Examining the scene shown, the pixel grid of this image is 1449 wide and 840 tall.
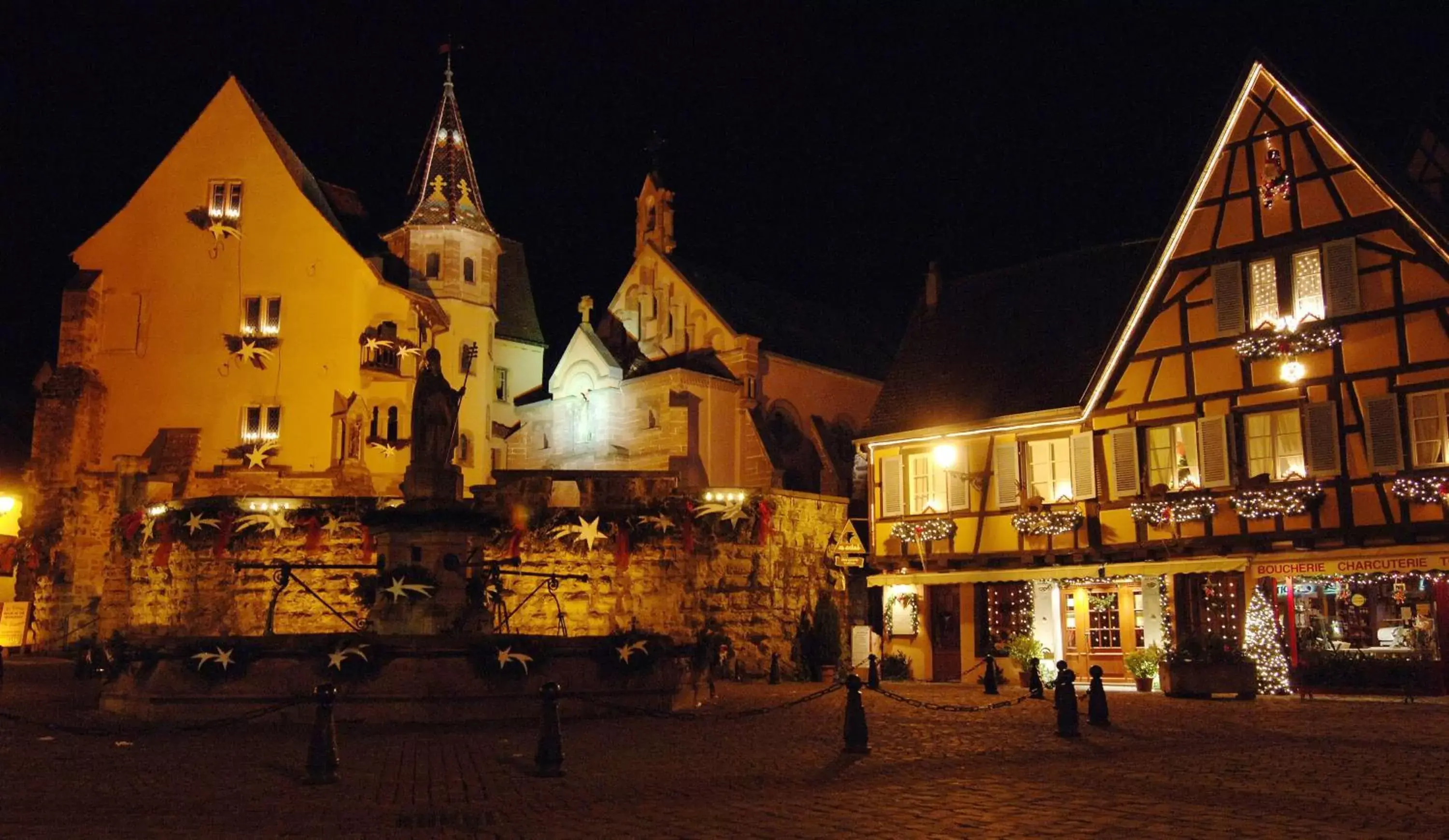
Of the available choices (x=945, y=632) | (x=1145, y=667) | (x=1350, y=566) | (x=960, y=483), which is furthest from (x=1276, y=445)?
(x=945, y=632)

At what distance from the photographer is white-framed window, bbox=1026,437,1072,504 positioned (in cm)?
2717

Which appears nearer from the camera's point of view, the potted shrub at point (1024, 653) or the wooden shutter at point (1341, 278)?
the wooden shutter at point (1341, 278)

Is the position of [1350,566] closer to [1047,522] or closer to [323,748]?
[1047,522]

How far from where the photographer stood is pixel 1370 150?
23.8 m

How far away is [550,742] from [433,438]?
9.14 metres

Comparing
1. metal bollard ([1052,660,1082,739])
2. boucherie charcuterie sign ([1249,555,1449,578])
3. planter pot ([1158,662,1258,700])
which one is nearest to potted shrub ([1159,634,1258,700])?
planter pot ([1158,662,1258,700])

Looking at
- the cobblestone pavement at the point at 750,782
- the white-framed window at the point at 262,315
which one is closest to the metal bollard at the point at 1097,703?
the cobblestone pavement at the point at 750,782

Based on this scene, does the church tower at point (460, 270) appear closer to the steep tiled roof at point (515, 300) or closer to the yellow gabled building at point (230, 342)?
the yellow gabled building at point (230, 342)

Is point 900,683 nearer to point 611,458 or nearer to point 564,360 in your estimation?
point 611,458

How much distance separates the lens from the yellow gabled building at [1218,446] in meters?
22.8

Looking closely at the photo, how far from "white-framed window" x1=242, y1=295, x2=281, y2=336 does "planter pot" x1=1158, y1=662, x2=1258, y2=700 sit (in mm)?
30011

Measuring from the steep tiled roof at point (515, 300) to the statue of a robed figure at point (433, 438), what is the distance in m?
32.5

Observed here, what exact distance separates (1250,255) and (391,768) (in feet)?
66.8

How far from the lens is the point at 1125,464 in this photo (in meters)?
26.0
